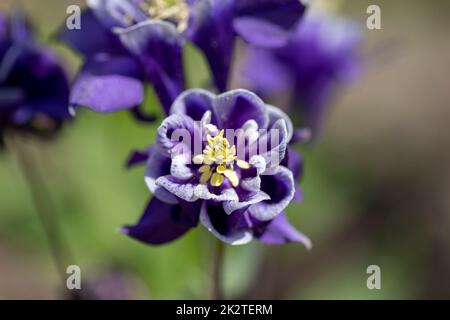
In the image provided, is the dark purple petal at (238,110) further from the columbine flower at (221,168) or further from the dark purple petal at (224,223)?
the dark purple petal at (224,223)

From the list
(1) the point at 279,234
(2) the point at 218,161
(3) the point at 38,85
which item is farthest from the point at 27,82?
(1) the point at 279,234

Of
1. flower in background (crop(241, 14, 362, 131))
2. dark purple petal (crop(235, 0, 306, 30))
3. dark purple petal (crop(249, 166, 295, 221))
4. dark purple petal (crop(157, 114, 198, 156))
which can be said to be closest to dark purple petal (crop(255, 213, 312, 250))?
dark purple petal (crop(249, 166, 295, 221))

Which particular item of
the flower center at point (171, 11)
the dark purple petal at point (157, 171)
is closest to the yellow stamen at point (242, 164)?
the dark purple petal at point (157, 171)

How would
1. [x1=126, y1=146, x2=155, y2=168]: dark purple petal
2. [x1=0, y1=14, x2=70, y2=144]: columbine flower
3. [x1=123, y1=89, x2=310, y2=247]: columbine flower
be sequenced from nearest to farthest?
[x1=123, y1=89, x2=310, y2=247]: columbine flower, [x1=126, y1=146, x2=155, y2=168]: dark purple petal, [x1=0, y1=14, x2=70, y2=144]: columbine flower

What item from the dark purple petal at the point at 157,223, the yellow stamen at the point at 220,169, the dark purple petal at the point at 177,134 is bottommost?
the dark purple petal at the point at 157,223

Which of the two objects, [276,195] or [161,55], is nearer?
[276,195]

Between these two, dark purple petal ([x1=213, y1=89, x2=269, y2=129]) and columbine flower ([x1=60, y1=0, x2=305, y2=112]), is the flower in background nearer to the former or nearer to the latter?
columbine flower ([x1=60, y1=0, x2=305, y2=112])

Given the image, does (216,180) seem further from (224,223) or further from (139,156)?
(139,156)
